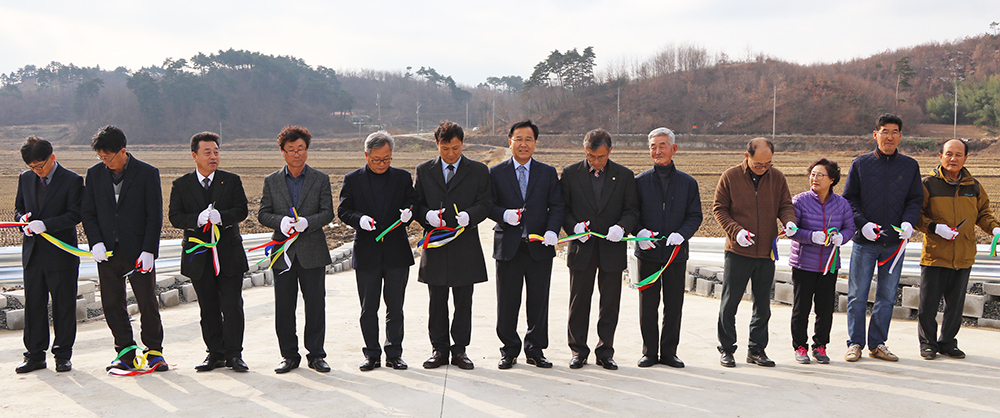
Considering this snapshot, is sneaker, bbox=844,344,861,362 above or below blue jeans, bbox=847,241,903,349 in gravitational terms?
below

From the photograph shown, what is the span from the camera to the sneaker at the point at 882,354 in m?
4.62

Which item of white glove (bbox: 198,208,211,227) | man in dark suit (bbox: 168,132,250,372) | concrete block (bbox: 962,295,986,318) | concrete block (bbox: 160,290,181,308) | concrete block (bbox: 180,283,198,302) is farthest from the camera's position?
concrete block (bbox: 180,283,198,302)

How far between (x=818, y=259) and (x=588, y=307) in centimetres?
171

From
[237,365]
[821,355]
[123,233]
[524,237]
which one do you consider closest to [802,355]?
[821,355]

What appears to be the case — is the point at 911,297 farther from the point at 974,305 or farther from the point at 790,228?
the point at 790,228

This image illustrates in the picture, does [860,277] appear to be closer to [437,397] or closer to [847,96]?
[437,397]

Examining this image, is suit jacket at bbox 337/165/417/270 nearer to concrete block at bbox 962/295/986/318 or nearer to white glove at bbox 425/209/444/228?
white glove at bbox 425/209/444/228

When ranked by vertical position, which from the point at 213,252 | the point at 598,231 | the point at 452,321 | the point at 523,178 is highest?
the point at 523,178

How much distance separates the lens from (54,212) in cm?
443

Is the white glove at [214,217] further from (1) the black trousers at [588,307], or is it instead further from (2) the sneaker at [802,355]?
(2) the sneaker at [802,355]

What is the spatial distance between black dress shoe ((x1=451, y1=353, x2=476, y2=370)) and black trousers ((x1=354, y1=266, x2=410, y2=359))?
391 mm

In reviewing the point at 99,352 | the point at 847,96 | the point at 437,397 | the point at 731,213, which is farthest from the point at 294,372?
the point at 847,96

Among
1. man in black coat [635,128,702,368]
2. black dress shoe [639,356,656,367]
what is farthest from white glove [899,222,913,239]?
black dress shoe [639,356,656,367]

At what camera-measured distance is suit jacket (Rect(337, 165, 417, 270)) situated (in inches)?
173
